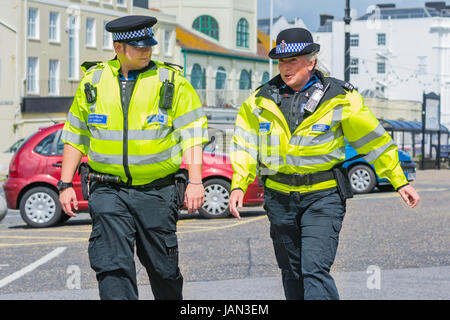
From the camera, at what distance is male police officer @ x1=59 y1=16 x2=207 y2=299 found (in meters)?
5.59

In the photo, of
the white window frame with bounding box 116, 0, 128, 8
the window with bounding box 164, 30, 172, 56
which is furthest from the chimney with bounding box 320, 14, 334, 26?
the white window frame with bounding box 116, 0, 128, 8

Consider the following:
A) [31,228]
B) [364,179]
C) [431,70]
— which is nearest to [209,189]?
[31,228]

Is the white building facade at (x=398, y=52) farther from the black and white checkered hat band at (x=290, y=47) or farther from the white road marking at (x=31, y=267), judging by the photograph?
the black and white checkered hat band at (x=290, y=47)

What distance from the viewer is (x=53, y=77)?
176 ft

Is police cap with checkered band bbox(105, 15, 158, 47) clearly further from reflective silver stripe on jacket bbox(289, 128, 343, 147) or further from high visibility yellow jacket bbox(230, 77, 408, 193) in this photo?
reflective silver stripe on jacket bbox(289, 128, 343, 147)

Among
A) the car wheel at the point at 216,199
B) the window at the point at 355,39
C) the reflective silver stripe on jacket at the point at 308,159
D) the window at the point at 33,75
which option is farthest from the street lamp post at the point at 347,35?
the window at the point at 355,39

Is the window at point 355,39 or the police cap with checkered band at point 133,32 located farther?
the window at point 355,39

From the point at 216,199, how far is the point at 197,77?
2012 inches

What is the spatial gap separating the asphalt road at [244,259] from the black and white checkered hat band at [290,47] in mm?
2618

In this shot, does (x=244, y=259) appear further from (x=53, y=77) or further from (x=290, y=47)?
(x=53, y=77)

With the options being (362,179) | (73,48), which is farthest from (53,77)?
(362,179)

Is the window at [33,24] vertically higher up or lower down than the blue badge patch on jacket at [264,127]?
higher up

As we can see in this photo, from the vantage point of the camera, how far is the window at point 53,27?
53156 millimetres
